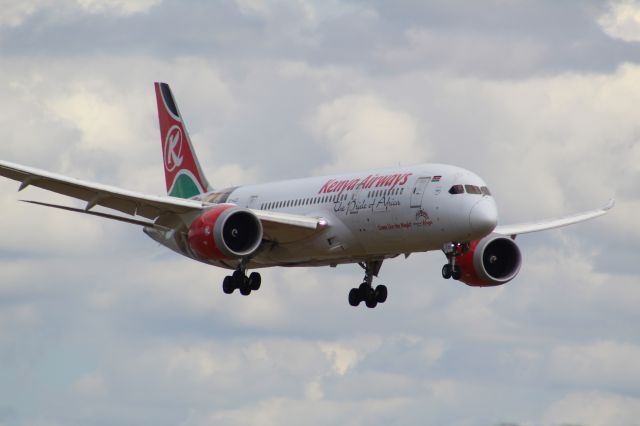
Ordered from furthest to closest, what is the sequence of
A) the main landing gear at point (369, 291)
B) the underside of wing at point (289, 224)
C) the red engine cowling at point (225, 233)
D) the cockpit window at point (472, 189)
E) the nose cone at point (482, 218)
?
the main landing gear at point (369, 291), the underside of wing at point (289, 224), the red engine cowling at point (225, 233), the cockpit window at point (472, 189), the nose cone at point (482, 218)

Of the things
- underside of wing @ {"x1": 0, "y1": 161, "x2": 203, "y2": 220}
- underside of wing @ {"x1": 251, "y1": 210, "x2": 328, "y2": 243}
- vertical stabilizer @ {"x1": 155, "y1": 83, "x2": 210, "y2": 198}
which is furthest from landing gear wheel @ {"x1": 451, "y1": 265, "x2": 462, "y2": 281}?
vertical stabilizer @ {"x1": 155, "y1": 83, "x2": 210, "y2": 198}

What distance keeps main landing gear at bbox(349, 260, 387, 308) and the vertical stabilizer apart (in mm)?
11380

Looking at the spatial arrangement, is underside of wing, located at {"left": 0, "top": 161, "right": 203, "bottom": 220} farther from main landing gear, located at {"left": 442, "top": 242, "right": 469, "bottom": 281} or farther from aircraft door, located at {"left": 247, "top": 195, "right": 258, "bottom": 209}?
Result: main landing gear, located at {"left": 442, "top": 242, "right": 469, "bottom": 281}

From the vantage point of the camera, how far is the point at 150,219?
84.7 m

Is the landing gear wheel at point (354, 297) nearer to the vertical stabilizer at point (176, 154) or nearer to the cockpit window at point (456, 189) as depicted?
the vertical stabilizer at point (176, 154)

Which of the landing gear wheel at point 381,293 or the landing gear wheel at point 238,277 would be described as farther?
the landing gear wheel at point 381,293

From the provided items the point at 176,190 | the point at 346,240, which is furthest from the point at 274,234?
the point at 176,190

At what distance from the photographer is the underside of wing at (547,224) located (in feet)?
276

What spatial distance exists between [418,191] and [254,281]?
1040cm

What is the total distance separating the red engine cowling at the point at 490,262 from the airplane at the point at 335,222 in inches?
1.8

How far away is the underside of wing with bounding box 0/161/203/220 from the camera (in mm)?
76312

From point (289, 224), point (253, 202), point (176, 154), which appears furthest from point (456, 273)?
point (176, 154)

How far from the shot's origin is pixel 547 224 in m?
87.5

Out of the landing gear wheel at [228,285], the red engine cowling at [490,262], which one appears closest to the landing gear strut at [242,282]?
the landing gear wheel at [228,285]
